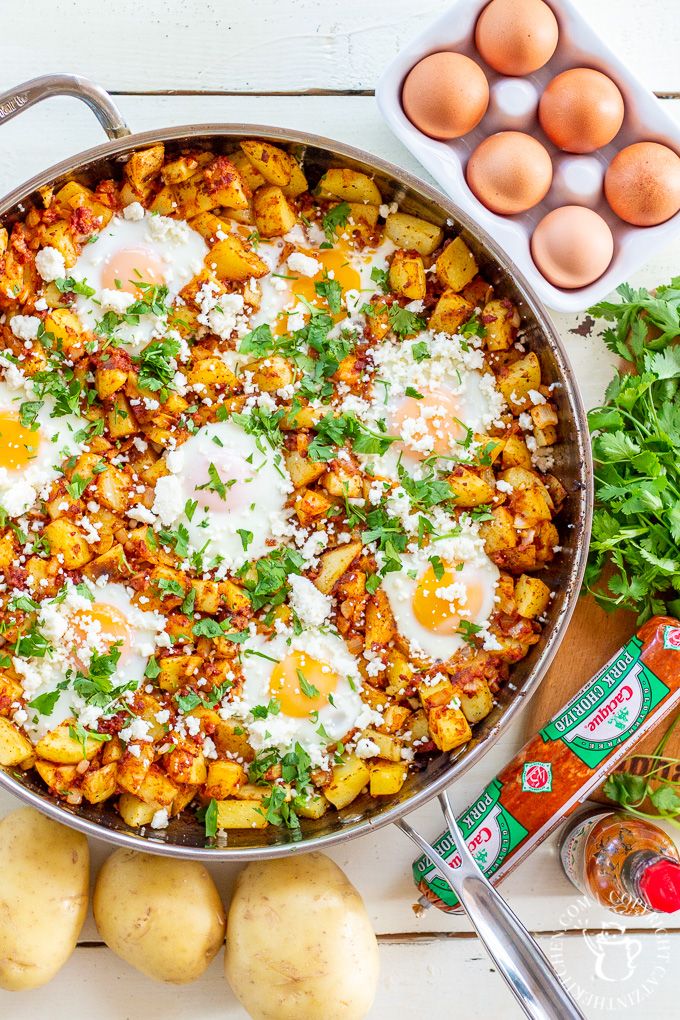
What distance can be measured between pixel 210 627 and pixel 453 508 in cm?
77

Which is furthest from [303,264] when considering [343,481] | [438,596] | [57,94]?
[438,596]

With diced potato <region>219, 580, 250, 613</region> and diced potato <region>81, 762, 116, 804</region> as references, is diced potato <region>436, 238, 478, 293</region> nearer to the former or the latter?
diced potato <region>219, 580, 250, 613</region>

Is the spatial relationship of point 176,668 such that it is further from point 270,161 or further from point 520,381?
point 270,161

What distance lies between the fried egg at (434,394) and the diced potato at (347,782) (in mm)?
829

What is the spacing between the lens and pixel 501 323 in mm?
2598

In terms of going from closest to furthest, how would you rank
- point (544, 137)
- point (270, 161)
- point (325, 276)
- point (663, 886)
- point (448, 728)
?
1. point (663, 886)
2. point (448, 728)
3. point (270, 161)
4. point (325, 276)
5. point (544, 137)

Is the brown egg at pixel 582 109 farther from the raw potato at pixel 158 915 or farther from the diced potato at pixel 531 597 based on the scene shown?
the raw potato at pixel 158 915

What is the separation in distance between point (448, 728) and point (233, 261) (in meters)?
1.43

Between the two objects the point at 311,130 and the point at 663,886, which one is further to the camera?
the point at 311,130

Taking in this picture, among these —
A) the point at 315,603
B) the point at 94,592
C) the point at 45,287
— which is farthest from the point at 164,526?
the point at 45,287

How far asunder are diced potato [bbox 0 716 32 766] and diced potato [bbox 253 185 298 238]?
5.08 feet

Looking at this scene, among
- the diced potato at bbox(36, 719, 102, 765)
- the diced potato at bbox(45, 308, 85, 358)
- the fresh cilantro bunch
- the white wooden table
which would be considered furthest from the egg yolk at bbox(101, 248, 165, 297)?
the fresh cilantro bunch

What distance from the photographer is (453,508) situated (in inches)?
102

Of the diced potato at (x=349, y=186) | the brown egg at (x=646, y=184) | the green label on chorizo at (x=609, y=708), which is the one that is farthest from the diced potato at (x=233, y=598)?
the brown egg at (x=646, y=184)
